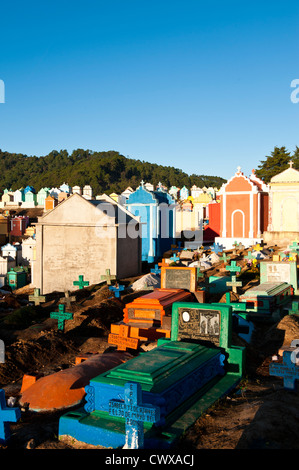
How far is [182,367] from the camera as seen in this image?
5.99 m

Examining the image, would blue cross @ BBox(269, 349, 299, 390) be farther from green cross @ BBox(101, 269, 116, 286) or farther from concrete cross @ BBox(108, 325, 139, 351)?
green cross @ BBox(101, 269, 116, 286)

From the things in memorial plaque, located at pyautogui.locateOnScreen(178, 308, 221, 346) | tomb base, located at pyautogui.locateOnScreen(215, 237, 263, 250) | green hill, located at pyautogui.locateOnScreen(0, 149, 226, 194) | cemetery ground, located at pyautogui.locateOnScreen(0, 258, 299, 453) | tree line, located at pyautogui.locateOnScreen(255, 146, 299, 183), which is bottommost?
cemetery ground, located at pyautogui.locateOnScreen(0, 258, 299, 453)

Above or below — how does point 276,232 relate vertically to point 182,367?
above

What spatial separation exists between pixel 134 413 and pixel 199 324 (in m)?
3.34

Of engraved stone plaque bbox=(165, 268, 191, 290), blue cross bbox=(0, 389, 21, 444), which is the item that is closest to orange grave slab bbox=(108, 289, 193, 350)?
engraved stone plaque bbox=(165, 268, 191, 290)

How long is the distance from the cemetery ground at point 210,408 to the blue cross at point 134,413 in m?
0.51

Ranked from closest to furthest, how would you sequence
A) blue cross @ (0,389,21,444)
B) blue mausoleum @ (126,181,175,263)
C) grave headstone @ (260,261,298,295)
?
blue cross @ (0,389,21,444) → grave headstone @ (260,261,298,295) → blue mausoleum @ (126,181,175,263)

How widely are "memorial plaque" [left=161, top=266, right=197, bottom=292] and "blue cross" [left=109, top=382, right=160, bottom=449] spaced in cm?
865

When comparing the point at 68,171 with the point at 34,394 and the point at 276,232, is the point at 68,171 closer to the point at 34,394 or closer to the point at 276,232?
the point at 276,232

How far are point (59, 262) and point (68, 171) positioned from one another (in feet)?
260

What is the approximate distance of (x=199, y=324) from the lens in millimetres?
7688

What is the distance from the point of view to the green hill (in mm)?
94188

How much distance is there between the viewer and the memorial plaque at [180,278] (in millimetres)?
13188
